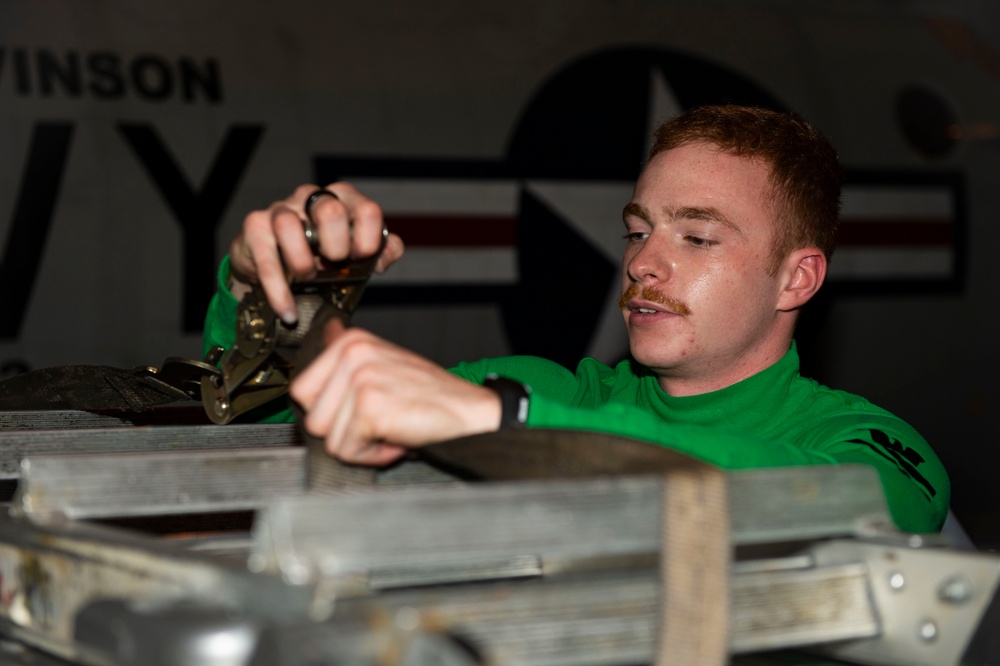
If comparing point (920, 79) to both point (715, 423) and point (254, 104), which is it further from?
point (715, 423)

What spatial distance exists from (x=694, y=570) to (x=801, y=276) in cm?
155

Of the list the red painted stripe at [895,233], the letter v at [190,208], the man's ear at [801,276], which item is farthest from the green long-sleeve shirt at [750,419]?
the red painted stripe at [895,233]

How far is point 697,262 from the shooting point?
216 cm

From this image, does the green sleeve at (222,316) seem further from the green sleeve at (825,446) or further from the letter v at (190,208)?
the letter v at (190,208)

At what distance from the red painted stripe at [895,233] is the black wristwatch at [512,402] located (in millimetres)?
5439

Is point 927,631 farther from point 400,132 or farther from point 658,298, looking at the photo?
point 400,132

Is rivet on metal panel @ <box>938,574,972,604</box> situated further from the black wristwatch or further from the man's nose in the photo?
the man's nose

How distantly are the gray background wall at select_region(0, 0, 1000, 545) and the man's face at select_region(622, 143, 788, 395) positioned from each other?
130 inches

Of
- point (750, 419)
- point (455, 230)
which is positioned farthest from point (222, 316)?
point (455, 230)

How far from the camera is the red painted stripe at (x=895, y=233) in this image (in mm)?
6395

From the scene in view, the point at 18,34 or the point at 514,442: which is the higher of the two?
the point at 18,34

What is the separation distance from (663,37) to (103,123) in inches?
115

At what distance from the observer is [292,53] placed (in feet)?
18.1

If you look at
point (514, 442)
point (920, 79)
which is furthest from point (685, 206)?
point (920, 79)
